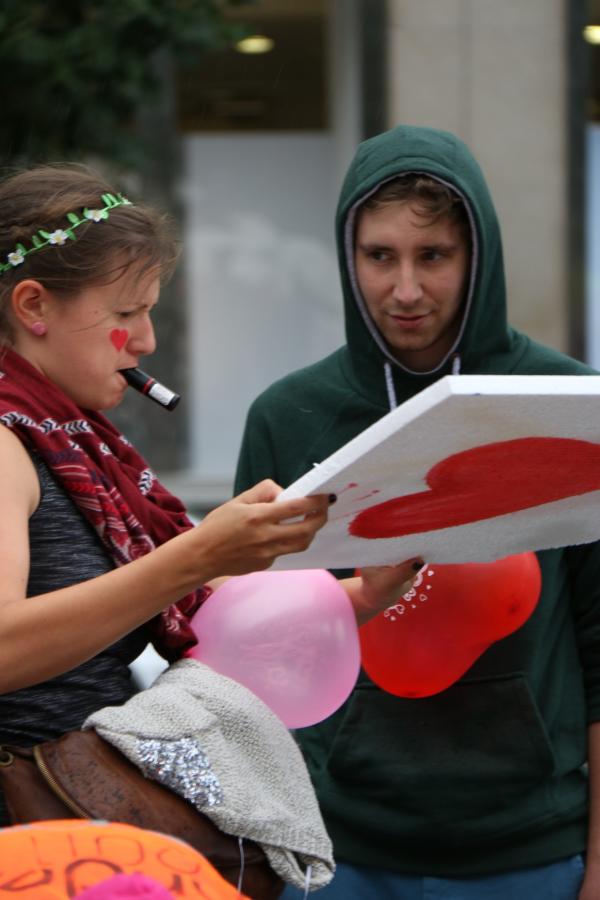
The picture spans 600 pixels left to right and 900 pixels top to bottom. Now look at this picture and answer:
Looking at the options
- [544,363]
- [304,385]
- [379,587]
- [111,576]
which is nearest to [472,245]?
[544,363]

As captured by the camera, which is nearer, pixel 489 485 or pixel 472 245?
pixel 489 485

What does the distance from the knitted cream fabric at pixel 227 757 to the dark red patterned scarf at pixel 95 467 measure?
17cm

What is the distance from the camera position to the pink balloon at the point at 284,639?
7.13 ft

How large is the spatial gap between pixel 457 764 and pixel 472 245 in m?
0.89

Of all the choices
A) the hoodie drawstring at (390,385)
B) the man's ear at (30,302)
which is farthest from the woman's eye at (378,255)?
the man's ear at (30,302)

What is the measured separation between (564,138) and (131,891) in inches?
280

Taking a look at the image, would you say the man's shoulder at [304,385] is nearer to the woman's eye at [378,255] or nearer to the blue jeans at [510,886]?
the woman's eye at [378,255]

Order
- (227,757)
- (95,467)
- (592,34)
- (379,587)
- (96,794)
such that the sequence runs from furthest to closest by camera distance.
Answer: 1. (592,34)
2. (379,587)
3. (95,467)
4. (227,757)
5. (96,794)

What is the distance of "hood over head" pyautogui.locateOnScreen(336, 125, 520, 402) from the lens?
98.7 inches

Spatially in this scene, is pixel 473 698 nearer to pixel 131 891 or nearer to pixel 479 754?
pixel 479 754

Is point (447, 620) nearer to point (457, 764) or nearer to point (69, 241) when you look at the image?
point (457, 764)

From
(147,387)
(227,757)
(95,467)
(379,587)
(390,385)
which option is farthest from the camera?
(390,385)

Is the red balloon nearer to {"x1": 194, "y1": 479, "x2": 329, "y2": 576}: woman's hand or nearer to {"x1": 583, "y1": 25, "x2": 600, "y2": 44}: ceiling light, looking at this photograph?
{"x1": 194, "y1": 479, "x2": 329, "y2": 576}: woman's hand

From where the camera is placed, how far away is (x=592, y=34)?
819 centimetres
